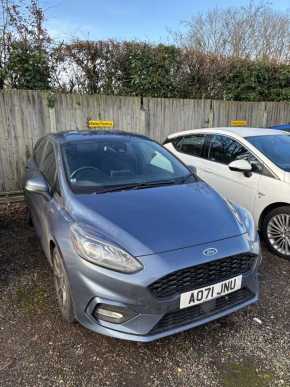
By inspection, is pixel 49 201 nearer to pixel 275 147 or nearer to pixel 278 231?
pixel 278 231

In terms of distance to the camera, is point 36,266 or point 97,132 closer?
point 36,266

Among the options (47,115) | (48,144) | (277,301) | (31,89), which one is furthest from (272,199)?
(31,89)

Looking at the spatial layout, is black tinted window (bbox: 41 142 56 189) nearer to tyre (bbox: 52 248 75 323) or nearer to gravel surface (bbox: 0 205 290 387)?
tyre (bbox: 52 248 75 323)

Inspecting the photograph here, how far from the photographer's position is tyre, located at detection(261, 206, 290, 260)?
11.5ft

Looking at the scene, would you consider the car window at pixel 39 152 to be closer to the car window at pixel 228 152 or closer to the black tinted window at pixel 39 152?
the black tinted window at pixel 39 152

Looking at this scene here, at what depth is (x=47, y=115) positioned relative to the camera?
550 cm

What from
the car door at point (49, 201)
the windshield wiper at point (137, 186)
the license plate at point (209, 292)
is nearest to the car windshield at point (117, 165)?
the windshield wiper at point (137, 186)

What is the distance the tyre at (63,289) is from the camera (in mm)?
2268

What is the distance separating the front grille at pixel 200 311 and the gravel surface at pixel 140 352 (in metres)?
0.34

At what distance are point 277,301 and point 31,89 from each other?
5560mm

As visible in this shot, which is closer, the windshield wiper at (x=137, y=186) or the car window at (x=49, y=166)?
the windshield wiper at (x=137, y=186)

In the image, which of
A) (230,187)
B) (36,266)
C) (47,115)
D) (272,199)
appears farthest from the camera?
(47,115)

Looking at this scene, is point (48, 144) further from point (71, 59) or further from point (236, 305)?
point (71, 59)

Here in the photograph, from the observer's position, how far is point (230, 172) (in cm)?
413
